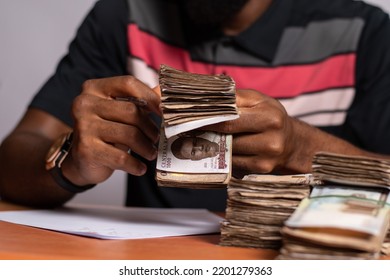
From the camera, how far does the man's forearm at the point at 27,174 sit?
156cm

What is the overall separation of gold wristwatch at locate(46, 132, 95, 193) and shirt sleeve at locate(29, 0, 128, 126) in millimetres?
505

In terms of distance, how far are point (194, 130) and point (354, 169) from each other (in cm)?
28

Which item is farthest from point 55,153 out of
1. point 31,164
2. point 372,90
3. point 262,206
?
point 372,90

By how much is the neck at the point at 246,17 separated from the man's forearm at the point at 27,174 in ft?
2.27

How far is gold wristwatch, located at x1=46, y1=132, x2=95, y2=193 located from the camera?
1.40 metres

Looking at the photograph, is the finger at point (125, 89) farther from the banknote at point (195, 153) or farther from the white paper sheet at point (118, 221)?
the white paper sheet at point (118, 221)

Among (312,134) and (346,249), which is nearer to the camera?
(346,249)

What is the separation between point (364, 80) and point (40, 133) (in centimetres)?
103

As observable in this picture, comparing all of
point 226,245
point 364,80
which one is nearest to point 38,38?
point 364,80

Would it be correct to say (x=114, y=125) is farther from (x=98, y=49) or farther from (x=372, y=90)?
(x=372, y=90)

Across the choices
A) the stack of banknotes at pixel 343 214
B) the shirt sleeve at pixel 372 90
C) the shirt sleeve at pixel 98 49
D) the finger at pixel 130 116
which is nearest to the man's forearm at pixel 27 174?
the shirt sleeve at pixel 98 49

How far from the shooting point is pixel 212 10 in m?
1.91

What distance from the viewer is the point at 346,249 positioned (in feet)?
2.63
